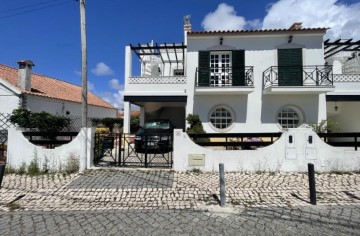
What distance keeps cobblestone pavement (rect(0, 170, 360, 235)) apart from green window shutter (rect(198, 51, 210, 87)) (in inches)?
275

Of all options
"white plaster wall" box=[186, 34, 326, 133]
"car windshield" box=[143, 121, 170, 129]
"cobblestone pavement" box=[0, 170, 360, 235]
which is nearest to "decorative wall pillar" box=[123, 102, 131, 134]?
"car windshield" box=[143, 121, 170, 129]

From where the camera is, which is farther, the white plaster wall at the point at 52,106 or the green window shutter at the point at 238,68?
the white plaster wall at the point at 52,106

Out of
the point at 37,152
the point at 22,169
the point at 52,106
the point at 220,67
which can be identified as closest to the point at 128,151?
the point at 37,152

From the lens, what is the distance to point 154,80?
1374 cm

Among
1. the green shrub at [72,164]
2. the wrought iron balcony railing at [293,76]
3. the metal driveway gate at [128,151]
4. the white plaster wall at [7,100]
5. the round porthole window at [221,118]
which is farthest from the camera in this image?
the white plaster wall at [7,100]

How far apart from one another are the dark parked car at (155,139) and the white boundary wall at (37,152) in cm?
210

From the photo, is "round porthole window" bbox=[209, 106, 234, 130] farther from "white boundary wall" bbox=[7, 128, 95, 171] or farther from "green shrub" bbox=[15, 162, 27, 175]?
"green shrub" bbox=[15, 162, 27, 175]

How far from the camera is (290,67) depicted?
13.1 meters

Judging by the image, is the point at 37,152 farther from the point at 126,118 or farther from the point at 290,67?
the point at 290,67

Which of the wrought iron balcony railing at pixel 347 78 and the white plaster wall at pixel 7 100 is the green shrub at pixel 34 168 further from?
the wrought iron balcony railing at pixel 347 78

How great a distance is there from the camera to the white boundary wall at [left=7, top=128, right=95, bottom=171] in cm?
771

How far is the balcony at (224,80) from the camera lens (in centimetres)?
1284

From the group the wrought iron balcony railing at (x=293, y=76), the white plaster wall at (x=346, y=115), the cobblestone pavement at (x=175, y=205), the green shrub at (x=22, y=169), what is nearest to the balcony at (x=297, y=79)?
the wrought iron balcony railing at (x=293, y=76)

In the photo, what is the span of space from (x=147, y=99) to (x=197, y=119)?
118 inches
